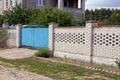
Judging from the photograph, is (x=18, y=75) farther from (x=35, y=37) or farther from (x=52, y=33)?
(x=35, y=37)

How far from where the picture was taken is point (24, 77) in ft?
39.3

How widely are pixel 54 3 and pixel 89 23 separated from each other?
28.4 metres

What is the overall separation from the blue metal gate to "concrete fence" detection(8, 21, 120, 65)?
121 cm

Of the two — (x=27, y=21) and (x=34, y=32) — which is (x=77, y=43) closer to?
(x=34, y=32)

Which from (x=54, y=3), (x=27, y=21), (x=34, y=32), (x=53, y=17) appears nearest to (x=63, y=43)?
(x=34, y=32)

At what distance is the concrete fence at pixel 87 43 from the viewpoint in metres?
14.7

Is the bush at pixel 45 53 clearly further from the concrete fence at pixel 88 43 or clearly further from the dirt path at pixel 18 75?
the dirt path at pixel 18 75

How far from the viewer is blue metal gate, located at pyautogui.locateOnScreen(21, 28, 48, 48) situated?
2086 cm

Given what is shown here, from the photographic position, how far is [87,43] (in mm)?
16250

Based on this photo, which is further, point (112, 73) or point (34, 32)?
point (34, 32)

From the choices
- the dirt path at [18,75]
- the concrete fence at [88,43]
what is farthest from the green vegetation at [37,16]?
the dirt path at [18,75]

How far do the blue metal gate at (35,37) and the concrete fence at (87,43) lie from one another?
1206 millimetres

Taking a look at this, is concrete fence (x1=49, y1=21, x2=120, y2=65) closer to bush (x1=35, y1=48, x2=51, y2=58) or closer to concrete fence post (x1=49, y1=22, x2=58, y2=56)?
concrete fence post (x1=49, y1=22, x2=58, y2=56)

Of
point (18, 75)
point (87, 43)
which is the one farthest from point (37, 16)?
point (18, 75)
